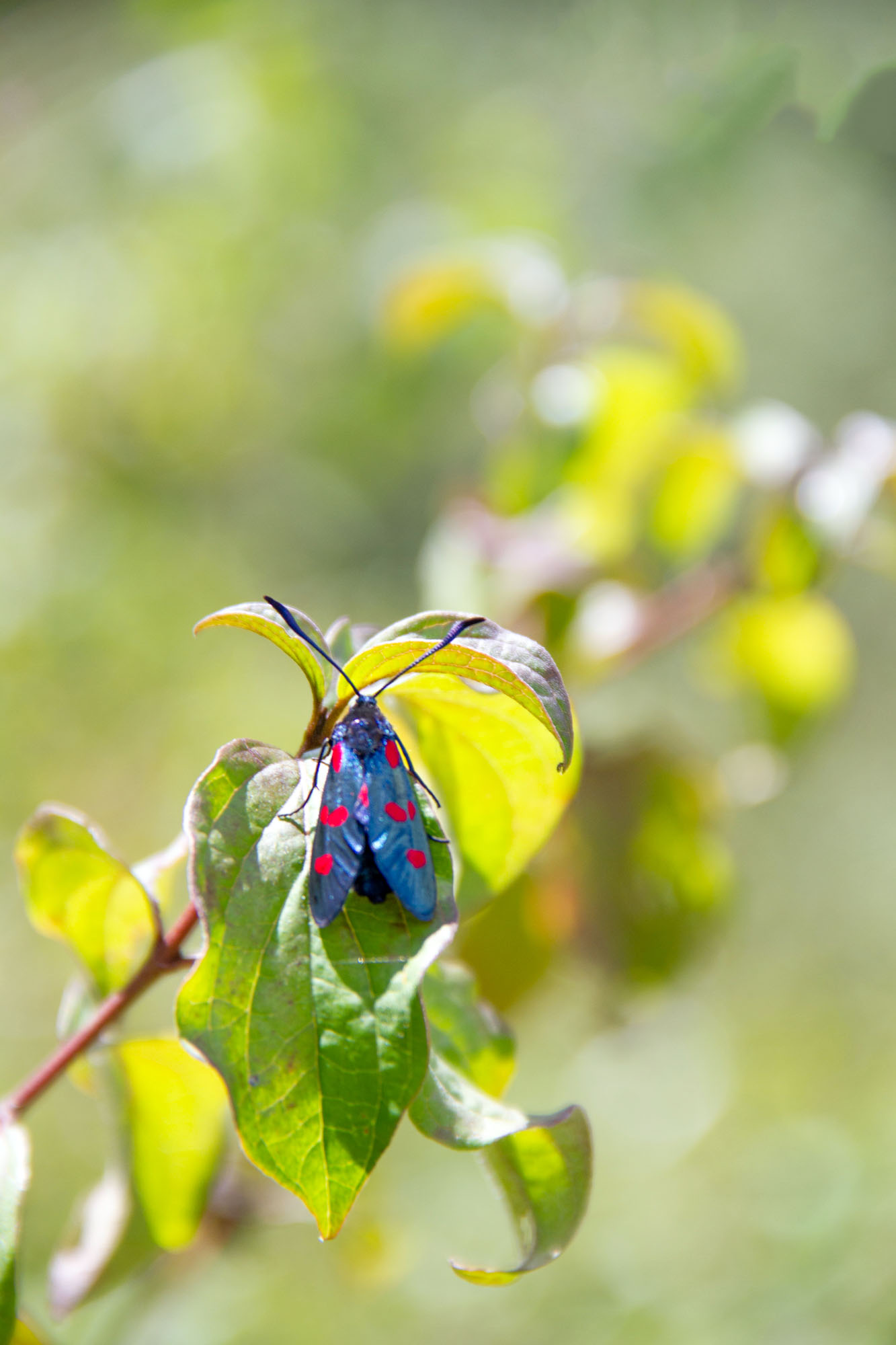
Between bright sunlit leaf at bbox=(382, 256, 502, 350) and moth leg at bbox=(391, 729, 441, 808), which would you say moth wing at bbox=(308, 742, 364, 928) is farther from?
bright sunlit leaf at bbox=(382, 256, 502, 350)

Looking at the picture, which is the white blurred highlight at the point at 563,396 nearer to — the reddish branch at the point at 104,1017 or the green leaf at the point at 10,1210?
the reddish branch at the point at 104,1017

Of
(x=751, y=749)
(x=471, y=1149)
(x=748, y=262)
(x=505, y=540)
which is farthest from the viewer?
(x=748, y=262)

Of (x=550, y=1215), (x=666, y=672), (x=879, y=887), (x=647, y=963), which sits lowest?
(x=879, y=887)

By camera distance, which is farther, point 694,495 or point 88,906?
point 694,495

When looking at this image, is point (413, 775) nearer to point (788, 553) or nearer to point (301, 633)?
point (301, 633)

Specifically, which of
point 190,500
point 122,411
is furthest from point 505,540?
point 190,500

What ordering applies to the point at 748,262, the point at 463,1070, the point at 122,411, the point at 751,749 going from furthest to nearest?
the point at 748,262 < the point at 122,411 < the point at 751,749 < the point at 463,1070

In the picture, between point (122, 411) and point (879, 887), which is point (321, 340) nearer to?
point (122, 411)

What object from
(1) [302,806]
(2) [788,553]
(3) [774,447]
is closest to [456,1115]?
(1) [302,806]
